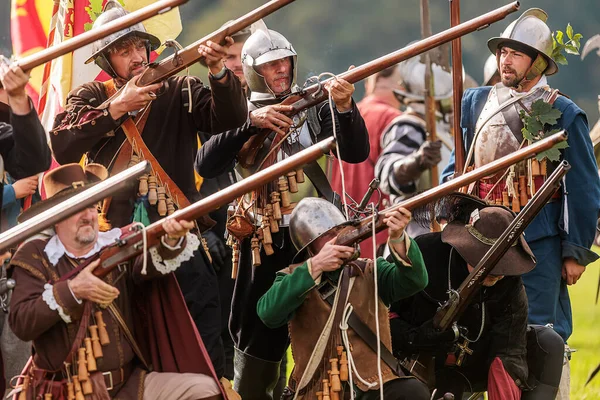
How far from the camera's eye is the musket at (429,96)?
38.1 ft

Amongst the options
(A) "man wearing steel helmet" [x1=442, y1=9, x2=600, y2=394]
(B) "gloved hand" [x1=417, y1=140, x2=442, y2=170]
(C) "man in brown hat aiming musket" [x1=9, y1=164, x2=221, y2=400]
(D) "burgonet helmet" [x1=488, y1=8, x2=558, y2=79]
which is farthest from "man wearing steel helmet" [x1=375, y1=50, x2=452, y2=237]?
(C) "man in brown hat aiming musket" [x1=9, y1=164, x2=221, y2=400]

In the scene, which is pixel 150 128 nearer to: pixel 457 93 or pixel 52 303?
pixel 52 303

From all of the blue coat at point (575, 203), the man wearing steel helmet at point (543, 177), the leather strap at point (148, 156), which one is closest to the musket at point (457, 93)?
the man wearing steel helmet at point (543, 177)

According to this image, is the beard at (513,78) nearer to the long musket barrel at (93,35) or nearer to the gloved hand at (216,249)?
the gloved hand at (216,249)

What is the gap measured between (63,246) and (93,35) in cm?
97

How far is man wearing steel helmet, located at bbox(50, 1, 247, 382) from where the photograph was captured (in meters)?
7.55

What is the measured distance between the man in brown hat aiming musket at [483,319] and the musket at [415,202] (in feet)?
1.97

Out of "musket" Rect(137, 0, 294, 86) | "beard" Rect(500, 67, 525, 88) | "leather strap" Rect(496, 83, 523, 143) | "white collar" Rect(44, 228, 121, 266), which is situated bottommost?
"leather strap" Rect(496, 83, 523, 143)

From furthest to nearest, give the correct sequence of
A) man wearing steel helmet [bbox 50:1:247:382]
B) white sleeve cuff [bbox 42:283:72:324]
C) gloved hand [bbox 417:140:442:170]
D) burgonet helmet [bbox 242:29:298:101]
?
1. gloved hand [bbox 417:140:442:170]
2. burgonet helmet [bbox 242:29:298:101]
3. man wearing steel helmet [bbox 50:1:247:382]
4. white sleeve cuff [bbox 42:283:72:324]

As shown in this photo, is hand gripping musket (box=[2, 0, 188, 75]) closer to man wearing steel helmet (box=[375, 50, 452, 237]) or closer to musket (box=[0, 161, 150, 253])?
musket (box=[0, 161, 150, 253])

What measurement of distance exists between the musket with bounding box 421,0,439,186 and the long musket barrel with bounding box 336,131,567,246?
387cm

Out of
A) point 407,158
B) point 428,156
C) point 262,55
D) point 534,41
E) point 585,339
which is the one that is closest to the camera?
point 262,55

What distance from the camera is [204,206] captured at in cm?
674

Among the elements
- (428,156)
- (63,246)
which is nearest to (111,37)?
(63,246)
